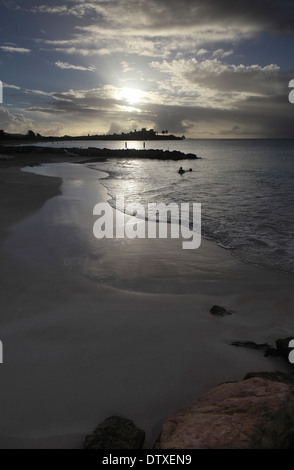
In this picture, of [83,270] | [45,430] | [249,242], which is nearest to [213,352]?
[45,430]

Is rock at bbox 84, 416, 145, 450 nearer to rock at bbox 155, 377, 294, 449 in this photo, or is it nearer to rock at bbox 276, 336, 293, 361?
rock at bbox 155, 377, 294, 449

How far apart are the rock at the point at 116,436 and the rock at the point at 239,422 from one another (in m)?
0.22

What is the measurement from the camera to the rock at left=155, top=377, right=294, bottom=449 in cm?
191

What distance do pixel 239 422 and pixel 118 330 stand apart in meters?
2.15

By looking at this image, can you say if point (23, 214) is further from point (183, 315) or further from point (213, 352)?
point (213, 352)

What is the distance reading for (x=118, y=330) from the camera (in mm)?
3871

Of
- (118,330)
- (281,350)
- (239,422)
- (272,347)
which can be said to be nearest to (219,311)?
(272,347)

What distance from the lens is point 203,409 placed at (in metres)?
2.29

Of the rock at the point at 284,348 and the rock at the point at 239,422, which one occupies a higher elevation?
the rock at the point at 239,422

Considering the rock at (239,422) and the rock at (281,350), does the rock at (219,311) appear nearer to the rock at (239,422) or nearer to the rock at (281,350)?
the rock at (281,350)

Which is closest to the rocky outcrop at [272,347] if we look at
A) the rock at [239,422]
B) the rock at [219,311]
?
the rock at [219,311]

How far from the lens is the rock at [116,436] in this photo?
2184 millimetres
